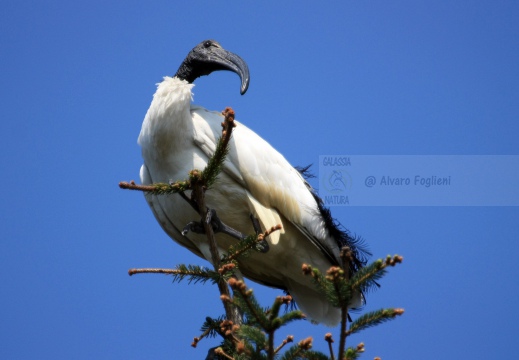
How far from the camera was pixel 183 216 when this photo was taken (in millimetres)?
6824

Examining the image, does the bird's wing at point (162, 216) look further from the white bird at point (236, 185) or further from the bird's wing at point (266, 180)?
the bird's wing at point (266, 180)

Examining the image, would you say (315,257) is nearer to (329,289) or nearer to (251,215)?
(251,215)

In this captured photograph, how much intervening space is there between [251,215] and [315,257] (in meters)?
0.76

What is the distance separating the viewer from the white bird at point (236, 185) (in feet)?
21.7

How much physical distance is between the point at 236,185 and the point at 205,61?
1.31 meters

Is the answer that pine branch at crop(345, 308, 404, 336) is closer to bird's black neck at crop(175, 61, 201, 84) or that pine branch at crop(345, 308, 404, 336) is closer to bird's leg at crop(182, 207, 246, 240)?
bird's leg at crop(182, 207, 246, 240)

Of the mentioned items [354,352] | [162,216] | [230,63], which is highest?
[230,63]

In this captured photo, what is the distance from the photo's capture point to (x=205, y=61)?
24.2 feet

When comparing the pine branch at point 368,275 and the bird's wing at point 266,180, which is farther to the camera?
the bird's wing at point 266,180

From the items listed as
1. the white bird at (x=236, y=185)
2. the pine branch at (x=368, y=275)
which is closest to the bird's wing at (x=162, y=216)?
the white bird at (x=236, y=185)

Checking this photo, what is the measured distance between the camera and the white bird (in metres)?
6.62

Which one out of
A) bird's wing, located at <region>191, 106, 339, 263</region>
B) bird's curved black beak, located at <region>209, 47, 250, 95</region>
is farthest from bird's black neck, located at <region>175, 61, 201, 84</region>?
bird's wing, located at <region>191, 106, 339, 263</region>

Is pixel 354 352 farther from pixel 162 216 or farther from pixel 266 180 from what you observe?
pixel 162 216

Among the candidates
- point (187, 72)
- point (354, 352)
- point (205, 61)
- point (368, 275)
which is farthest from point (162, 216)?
point (368, 275)
